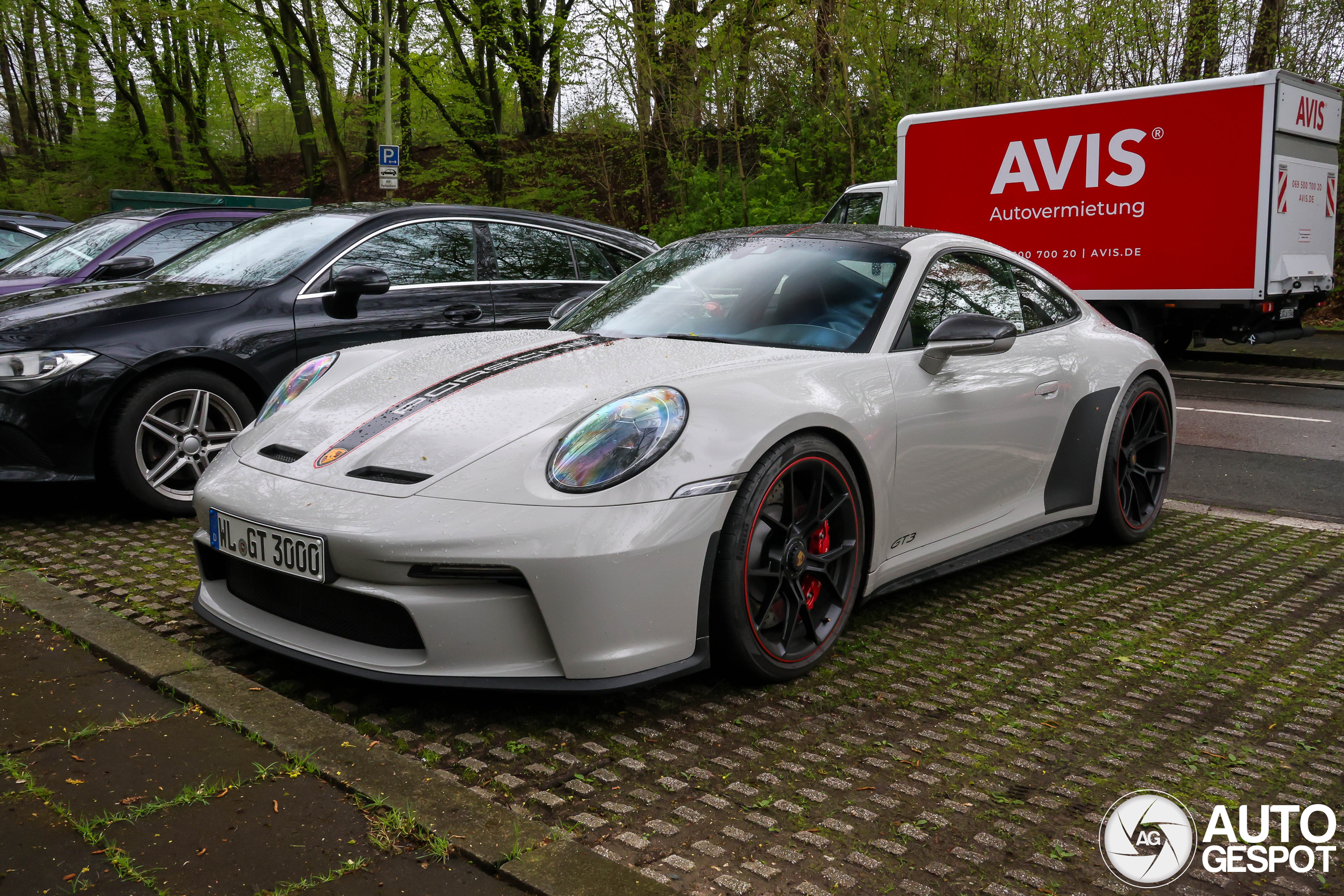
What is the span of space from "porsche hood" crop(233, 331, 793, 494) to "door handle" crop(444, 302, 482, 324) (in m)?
2.06

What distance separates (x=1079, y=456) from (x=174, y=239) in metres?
6.55

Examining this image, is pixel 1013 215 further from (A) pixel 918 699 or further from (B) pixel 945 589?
(A) pixel 918 699

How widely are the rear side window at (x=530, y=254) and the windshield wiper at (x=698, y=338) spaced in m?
2.59

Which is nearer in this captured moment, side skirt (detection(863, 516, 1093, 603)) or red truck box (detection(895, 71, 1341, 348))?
side skirt (detection(863, 516, 1093, 603))

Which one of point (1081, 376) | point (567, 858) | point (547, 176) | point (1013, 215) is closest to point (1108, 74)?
point (1013, 215)

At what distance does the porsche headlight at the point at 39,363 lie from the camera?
4762 mm

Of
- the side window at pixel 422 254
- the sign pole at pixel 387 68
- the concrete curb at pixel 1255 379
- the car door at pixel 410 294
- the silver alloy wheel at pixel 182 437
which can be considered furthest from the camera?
the sign pole at pixel 387 68

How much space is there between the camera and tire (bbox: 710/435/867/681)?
3.14 m

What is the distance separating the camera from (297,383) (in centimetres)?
403

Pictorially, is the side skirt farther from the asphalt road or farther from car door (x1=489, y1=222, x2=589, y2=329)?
car door (x1=489, y1=222, x2=589, y2=329)

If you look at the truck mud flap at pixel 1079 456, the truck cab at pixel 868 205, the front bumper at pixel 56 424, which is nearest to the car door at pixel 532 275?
the front bumper at pixel 56 424

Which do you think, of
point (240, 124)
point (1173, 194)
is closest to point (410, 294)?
point (1173, 194)

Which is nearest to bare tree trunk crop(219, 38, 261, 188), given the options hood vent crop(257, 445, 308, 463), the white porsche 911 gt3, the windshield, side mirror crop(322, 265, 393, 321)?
the windshield

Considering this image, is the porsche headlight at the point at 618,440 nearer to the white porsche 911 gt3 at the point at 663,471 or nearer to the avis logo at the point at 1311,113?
the white porsche 911 gt3 at the point at 663,471
